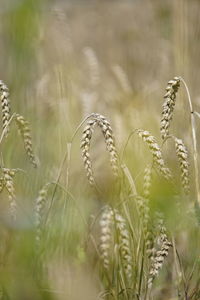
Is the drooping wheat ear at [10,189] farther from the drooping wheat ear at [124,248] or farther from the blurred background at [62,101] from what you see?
the drooping wheat ear at [124,248]

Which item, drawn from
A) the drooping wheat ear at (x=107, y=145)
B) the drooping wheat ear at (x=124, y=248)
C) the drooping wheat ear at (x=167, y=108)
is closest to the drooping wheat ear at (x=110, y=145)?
the drooping wheat ear at (x=107, y=145)

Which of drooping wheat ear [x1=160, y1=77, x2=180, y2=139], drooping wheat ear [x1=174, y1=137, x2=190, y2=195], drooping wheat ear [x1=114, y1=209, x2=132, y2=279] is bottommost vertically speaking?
drooping wheat ear [x1=114, y1=209, x2=132, y2=279]

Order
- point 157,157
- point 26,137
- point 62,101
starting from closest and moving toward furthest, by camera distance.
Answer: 1. point 157,157
2. point 26,137
3. point 62,101

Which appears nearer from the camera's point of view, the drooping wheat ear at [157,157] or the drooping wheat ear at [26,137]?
the drooping wheat ear at [157,157]

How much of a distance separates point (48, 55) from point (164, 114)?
2.81 meters

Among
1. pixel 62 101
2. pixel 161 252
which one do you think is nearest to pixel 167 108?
pixel 161 252

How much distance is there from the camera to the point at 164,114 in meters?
1.21

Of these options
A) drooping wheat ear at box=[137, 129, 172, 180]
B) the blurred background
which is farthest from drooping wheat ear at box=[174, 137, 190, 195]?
the blurred background

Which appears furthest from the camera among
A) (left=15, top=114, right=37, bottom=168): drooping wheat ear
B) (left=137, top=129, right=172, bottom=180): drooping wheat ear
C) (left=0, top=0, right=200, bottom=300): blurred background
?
(left=15, top=114, right=37, bottom=168): drooping wheat ear

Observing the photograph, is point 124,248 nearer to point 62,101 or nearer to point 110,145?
point 110,145

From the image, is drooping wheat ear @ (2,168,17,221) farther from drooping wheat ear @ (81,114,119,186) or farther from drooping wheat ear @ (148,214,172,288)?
drooping wheat ear @ (148,214,172,288)

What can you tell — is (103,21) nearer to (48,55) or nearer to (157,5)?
(48,55)

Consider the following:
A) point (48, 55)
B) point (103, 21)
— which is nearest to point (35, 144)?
point (48, 55)

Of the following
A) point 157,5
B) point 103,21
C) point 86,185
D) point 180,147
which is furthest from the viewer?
point 103,21
